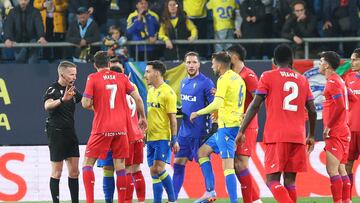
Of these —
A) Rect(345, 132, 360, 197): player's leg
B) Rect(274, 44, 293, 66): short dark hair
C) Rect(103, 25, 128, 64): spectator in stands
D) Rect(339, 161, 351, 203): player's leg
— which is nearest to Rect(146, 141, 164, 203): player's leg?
Rect(339, 161, 351, 203): player's leg

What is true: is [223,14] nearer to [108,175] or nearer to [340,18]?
[340,18]

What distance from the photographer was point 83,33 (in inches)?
831

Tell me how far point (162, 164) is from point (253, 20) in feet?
21.4

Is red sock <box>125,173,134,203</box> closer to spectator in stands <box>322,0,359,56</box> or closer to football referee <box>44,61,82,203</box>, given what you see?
football referee <box>44,61,82,203</box>

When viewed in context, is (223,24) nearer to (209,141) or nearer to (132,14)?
(132,14)

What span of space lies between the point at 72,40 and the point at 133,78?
4.88 ft

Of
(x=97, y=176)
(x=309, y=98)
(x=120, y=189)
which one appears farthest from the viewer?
(x=97, y=176)

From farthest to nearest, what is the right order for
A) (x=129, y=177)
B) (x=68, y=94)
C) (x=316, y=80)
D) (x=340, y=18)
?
(x=340, y=18) < (x=316, y=80) < (x=129, y=177) < (x=68, y=94)

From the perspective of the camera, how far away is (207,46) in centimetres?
2227

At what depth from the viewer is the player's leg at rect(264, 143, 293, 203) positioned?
12914mm

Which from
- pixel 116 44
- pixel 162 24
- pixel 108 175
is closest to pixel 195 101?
pixel 108 175

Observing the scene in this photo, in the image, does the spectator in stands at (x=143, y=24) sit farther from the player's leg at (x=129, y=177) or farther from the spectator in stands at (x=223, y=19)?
the player's leg at (x=129, y=177)

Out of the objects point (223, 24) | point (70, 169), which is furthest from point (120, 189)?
point (223, 24)

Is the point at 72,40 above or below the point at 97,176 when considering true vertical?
above
